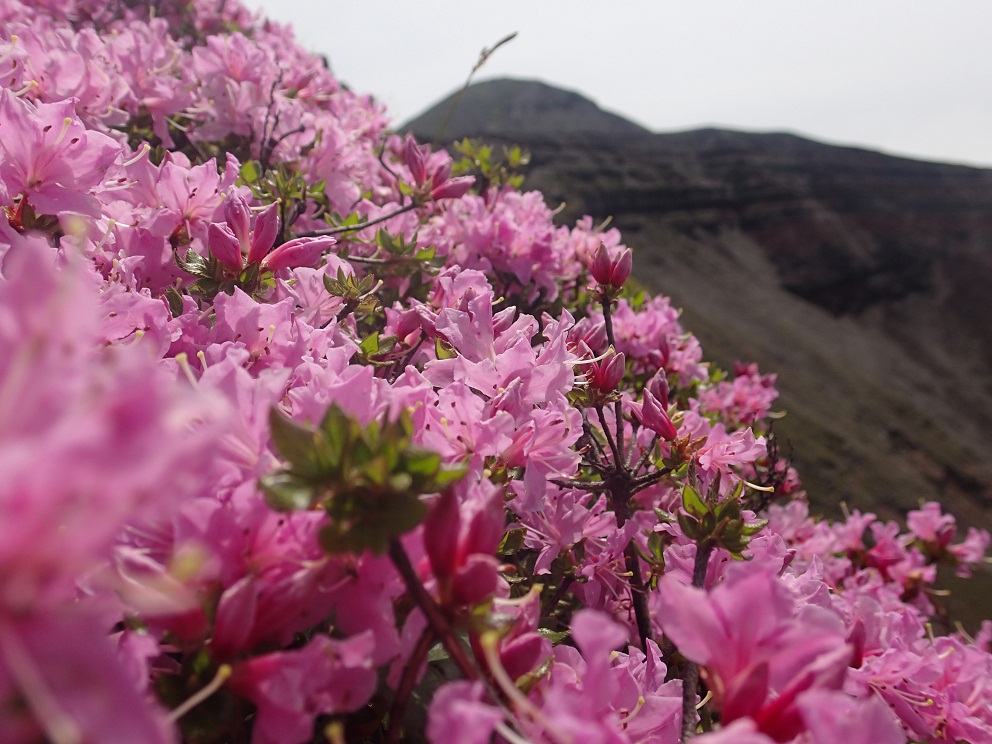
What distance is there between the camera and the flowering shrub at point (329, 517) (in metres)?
0.42

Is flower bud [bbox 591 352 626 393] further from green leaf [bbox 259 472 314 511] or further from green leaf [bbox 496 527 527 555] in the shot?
green leaf [bbox 259 472 314 511]

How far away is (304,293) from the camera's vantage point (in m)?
1.39

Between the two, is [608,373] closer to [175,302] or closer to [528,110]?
[175,302]

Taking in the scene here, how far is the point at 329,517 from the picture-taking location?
656mm

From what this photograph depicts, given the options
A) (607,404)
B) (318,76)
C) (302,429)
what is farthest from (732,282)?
(302,429)

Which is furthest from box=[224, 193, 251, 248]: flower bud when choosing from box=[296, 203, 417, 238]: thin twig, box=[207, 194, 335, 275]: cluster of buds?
box=[296, 203, 417, 238]: thin twig

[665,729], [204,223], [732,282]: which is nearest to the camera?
[665,729]

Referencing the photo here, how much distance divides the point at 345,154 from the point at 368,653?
7.01ft

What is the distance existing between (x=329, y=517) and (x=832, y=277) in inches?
817

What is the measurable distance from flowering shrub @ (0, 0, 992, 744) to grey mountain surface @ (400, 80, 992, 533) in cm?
746

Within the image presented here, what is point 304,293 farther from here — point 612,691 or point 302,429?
point 612,691

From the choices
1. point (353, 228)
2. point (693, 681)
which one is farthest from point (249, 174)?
point (693, 681)

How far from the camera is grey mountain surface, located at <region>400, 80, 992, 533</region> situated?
34.6 ft

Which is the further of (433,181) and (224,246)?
(433,181)
